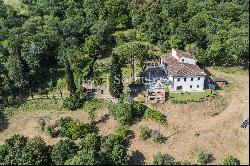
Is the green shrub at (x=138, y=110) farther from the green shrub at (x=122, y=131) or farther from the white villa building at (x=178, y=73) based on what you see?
the white villa building at (x=178, y=73)

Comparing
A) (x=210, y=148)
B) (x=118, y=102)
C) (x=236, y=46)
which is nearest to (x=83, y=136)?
(x=118, y=102)

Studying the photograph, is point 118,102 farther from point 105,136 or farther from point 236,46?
point 236,46

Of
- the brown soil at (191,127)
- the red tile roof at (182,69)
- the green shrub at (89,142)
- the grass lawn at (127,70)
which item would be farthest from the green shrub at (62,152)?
the red tile roof at (182,69)

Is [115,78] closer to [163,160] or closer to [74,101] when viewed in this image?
[74,101]

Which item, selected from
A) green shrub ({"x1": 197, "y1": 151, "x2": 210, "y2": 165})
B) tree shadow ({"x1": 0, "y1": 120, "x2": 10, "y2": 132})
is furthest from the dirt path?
tree shadow ({"x1": 0, "y1": 120, "x2": 10, "y2": 132})

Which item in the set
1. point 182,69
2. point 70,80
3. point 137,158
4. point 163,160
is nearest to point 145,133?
point 137,158
